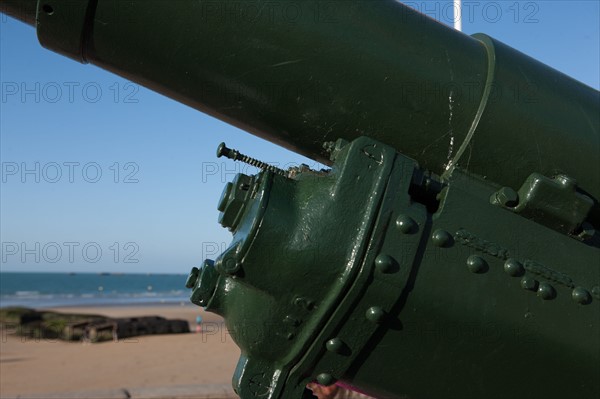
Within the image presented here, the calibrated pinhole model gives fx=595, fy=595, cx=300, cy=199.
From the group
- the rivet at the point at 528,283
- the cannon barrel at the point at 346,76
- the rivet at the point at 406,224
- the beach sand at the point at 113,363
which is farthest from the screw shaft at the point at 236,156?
the beach sand at the point at 113,363

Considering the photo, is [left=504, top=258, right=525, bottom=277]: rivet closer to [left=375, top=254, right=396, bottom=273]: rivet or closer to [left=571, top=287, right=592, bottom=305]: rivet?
[left=571, top=287, right=592, bottom=305]: rivet

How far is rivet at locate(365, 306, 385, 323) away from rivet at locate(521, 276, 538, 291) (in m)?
0.47

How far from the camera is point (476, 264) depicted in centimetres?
180

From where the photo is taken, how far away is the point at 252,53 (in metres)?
1.85

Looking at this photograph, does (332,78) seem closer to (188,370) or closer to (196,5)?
(196,5)

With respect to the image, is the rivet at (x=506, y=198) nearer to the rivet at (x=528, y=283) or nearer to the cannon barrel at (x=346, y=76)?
the cannon barrel at (x=346, y=76)

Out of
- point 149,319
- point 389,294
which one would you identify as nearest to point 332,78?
point 389,294

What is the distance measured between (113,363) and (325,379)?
10.7m

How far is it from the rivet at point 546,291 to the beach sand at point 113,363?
5.53m

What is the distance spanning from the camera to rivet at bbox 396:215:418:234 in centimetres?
174

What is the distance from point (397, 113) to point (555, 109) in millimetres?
588

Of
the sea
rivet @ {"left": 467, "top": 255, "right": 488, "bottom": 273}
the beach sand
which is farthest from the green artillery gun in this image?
the sea

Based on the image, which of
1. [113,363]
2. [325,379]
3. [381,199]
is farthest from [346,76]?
[113,363]

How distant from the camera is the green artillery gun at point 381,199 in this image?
1.74 metres
